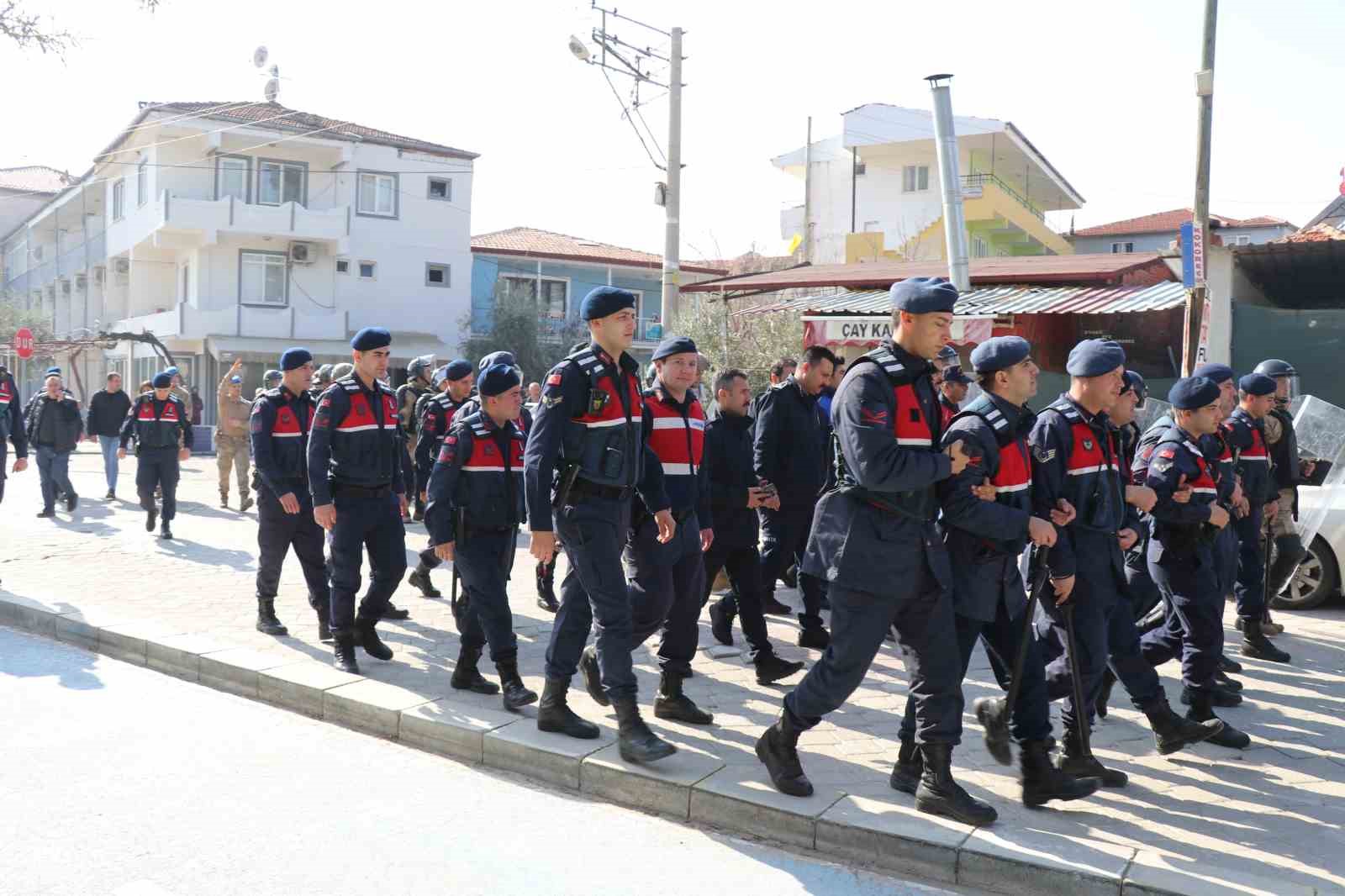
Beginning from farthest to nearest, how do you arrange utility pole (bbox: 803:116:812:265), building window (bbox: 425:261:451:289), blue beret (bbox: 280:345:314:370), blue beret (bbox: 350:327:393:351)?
utility pole (bbox: 803:116:812:265), building window (bbox: 425:261:451:289), blue beret (bbox: 280:345:314:370), blue beret (bbox: 350:327:393:351)

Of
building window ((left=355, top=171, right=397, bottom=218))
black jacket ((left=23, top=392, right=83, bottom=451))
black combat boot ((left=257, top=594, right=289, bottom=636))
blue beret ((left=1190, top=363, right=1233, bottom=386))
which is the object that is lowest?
black combat boot ((left=257, top=594, right=289, bottom=636))

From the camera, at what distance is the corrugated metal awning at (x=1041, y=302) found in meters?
13.9

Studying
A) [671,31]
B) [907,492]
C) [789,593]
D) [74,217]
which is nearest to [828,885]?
[907,492]

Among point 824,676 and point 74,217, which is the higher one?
point 74,217

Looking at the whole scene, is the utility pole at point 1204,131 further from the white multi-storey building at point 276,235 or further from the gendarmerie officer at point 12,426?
the white multi-storey building at point 276,235

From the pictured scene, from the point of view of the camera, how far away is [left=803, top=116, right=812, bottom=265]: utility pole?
4075cm

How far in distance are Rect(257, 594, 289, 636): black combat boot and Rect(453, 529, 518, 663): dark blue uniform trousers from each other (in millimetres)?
2168

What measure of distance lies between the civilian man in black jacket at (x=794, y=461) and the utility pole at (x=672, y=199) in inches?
354

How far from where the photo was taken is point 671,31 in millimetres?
18812

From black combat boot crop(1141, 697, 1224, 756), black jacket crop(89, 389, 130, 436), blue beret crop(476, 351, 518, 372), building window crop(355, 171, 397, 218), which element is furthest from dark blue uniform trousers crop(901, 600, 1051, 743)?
building window crop(355, 171, 397, 218)

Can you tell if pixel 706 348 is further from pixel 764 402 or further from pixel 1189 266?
pixel 764 402

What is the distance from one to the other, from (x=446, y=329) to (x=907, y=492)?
34.7 metres

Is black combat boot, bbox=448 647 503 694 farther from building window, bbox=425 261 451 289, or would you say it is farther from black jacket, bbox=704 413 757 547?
building window, bbox=425 261 451 289

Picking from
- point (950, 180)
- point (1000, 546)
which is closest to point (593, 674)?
point (1000, 546)
